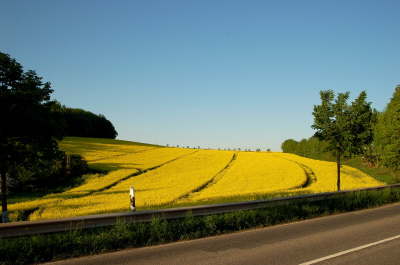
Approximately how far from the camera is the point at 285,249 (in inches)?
300

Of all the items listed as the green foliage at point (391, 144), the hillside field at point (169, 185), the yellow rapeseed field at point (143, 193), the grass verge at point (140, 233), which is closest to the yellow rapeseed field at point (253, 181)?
the hillside field at point (169, 185)

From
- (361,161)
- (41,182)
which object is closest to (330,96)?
(41,182)

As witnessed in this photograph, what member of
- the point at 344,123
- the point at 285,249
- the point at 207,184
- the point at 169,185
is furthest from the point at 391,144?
the point at 285,249

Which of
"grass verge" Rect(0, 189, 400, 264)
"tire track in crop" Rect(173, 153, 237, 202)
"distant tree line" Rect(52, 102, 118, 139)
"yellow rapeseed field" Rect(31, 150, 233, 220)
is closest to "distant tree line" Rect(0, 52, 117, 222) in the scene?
"yellow rapeseed field" Rect(31, 150, 233, 220)

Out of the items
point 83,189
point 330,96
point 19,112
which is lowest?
point 83,189

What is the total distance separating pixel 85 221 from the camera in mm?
8031

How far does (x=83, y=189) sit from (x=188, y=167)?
13281 mm

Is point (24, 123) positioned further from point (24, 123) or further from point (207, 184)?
point (207, 184)

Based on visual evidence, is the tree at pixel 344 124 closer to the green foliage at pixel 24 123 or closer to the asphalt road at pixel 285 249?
the asphalt road at pixel 285 249

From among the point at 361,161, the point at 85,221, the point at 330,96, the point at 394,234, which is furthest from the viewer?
the point at 361,161

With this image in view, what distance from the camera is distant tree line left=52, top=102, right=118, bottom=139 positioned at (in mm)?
81000

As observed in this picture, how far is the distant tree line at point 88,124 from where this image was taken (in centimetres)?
8100

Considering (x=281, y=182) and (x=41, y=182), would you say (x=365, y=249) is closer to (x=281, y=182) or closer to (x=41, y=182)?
(x=281, y=182)

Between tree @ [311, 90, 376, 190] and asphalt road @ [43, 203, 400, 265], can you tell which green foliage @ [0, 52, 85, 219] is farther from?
tree @ [311, 90, 376, 190]
